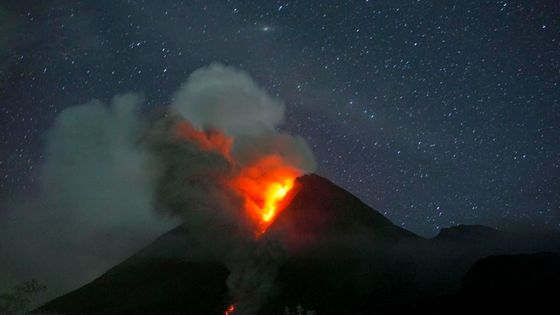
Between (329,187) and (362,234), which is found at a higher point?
(329,187)

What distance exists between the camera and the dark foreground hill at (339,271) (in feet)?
394

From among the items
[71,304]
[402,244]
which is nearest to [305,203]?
[402,244]

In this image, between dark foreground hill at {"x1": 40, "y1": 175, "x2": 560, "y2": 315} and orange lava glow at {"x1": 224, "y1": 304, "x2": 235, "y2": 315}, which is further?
orange lava glow at {"x1": 224, "y1": 304, "x2": 235, "y2": 315}

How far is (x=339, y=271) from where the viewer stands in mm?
138000

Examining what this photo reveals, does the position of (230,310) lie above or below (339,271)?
above

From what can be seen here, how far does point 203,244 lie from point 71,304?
42.8 m

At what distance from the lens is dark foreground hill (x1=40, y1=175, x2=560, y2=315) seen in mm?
120188

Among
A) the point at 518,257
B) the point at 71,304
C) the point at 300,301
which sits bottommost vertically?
the point at 518,257

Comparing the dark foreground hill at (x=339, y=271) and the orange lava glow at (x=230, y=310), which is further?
the orange lava glow at (x=230, y=310)

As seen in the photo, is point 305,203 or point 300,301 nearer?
point 300,301

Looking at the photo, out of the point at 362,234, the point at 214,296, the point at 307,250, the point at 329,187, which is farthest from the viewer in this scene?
the point at 329,187

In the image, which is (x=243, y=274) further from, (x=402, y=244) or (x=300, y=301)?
(x=402, y=244)

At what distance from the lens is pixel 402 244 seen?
543 feet

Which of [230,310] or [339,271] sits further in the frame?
[339,271]
